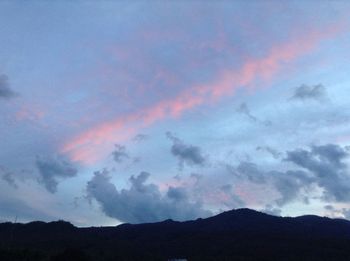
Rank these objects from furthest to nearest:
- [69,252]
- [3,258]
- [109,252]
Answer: [109,252] < [3,258] < [69,252]

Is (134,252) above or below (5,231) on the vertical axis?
below

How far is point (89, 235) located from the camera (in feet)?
598

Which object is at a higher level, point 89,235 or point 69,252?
point 89,235

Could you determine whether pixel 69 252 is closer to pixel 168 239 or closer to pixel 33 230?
pixel 168 239

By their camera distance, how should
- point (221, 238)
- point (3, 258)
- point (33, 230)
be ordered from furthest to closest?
point (33, 230)
point (221, 238)
point (3, 258)

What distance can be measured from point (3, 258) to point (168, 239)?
9918 centimetres


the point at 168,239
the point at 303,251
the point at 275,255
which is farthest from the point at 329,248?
the point at 168,239

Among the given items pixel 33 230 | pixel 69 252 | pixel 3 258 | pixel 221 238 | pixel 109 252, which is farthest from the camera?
pixel 33 230

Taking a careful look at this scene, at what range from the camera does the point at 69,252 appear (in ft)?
281

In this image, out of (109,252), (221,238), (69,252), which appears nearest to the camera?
(69,252)

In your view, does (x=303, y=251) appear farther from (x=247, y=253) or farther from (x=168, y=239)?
(x=168, y=239)

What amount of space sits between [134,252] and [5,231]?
83.0 m

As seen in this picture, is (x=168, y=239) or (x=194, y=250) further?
(x=168, y=239)

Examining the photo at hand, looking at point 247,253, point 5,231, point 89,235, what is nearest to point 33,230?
point 5,231
